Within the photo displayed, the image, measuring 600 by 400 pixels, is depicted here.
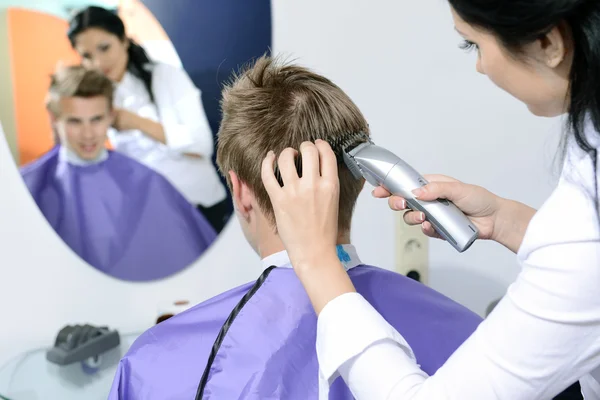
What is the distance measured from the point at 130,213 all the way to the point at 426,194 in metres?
0.96

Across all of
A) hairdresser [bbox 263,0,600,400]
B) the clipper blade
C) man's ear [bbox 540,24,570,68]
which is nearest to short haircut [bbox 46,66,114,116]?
the clipper blade

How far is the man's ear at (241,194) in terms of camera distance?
47.6 inches

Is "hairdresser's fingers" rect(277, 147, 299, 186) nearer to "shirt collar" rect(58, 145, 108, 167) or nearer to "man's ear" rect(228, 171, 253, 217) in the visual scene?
"man's ear" rect(228, 171, 253, 217)

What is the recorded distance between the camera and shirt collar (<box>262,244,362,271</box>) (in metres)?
1.18

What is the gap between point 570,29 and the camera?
2.46 feet

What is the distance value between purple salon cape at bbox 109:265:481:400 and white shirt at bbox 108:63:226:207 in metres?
0.59

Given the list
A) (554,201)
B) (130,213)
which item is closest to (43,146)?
(130,213)

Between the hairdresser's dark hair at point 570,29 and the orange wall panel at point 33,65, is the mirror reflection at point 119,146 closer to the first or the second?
the orange wall panel at point 33,65

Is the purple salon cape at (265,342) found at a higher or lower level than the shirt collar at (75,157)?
lower

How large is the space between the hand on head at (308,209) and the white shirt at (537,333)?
13 centimetres

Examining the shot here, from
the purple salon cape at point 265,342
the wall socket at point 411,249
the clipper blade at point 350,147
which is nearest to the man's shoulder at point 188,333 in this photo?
the purple salon cape at point 265,342

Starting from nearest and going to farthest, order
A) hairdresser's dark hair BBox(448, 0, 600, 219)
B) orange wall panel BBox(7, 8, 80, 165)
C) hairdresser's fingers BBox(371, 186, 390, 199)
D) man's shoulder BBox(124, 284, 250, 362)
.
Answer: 1. hairdresser's dark hair BBox(448, 0, 600, 219)
2. hairdresser's fingers BBox(371, 186, 390, 199)
3. man's shoulder BBox(124, 284, 250, 362)
4. orange wall panel BBox(7, 8, 80, 165)

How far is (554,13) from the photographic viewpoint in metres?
0.71

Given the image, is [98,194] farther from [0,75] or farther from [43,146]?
[0,75]
